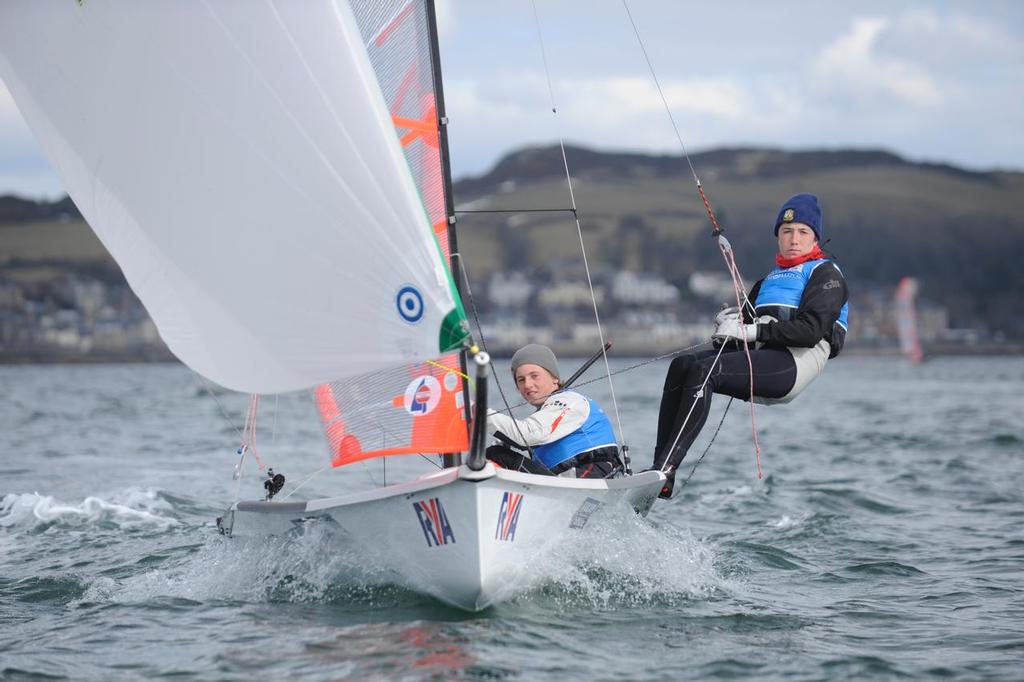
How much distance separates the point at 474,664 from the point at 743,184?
159 m

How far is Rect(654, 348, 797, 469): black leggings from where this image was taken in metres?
7.14

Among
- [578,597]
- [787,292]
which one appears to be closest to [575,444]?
[578,597]

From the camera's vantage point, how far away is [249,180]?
19.9 ft

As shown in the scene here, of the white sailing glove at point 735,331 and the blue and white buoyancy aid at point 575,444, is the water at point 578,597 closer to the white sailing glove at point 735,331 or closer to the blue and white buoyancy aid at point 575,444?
the blue and white buoyancy aid at point 575,444

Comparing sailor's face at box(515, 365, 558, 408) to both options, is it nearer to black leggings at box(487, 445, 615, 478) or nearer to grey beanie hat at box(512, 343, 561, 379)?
grey beanie hat at box(512, 343, 561, 379)

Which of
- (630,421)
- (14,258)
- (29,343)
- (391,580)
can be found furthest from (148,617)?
(14,258)

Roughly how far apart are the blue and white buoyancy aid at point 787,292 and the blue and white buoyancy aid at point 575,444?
121cm

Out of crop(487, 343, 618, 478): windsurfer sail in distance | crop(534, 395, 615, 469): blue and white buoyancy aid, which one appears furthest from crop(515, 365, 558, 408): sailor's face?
crop(534, 395, 615, 469): blue and white buoyancy aid

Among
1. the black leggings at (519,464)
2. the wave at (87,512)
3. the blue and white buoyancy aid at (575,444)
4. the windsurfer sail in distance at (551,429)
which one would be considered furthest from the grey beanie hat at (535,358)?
the wave at (87,512)

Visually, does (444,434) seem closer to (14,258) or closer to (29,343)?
(29,343)

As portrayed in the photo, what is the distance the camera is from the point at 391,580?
6.43m

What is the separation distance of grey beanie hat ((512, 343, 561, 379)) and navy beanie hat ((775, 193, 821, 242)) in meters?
1.52

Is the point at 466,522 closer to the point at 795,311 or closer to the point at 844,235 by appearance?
the point at 795,311

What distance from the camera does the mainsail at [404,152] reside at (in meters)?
6.48
